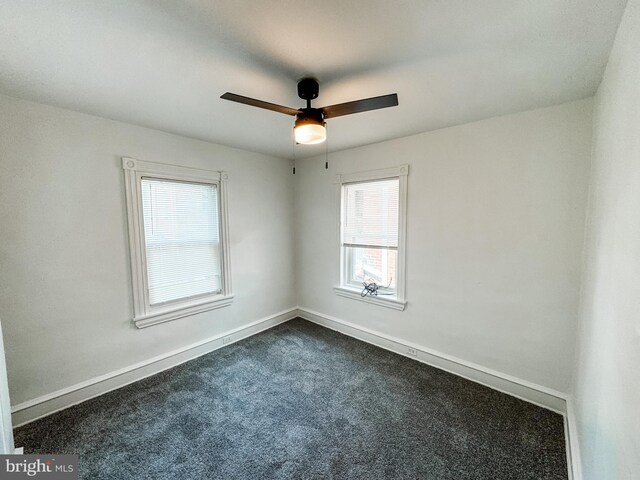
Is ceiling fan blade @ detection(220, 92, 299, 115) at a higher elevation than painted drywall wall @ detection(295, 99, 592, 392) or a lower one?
higher

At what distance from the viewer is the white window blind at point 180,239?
100 inches

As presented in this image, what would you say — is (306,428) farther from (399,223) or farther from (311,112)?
(311,112)

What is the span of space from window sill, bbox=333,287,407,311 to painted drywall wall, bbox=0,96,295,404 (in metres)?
1.88

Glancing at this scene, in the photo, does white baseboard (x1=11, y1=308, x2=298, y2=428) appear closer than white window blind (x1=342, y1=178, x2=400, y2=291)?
Yes

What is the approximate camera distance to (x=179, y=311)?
2.73 metres

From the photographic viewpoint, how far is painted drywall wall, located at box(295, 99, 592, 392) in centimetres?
194

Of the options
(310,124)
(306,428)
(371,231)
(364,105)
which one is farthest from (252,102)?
(306,428)

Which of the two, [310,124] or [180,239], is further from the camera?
[180,239]

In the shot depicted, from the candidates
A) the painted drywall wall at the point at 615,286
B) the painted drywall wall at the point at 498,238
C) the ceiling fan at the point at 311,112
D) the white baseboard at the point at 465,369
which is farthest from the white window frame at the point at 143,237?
the painted drywall wall at the point at 615,286

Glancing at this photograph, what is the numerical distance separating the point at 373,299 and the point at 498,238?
1.48m

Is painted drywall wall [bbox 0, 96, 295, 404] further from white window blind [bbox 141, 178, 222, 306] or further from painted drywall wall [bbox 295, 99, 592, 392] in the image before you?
painted drywall wall [bbox 295, 99, 592, 392]

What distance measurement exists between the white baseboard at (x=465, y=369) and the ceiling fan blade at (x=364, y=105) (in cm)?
246

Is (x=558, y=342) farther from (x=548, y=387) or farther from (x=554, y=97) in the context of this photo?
(x=554, y=97)

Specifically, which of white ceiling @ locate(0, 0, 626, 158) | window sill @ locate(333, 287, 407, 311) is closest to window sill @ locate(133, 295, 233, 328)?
window sill @ locate(333, 287, 407, 311)
